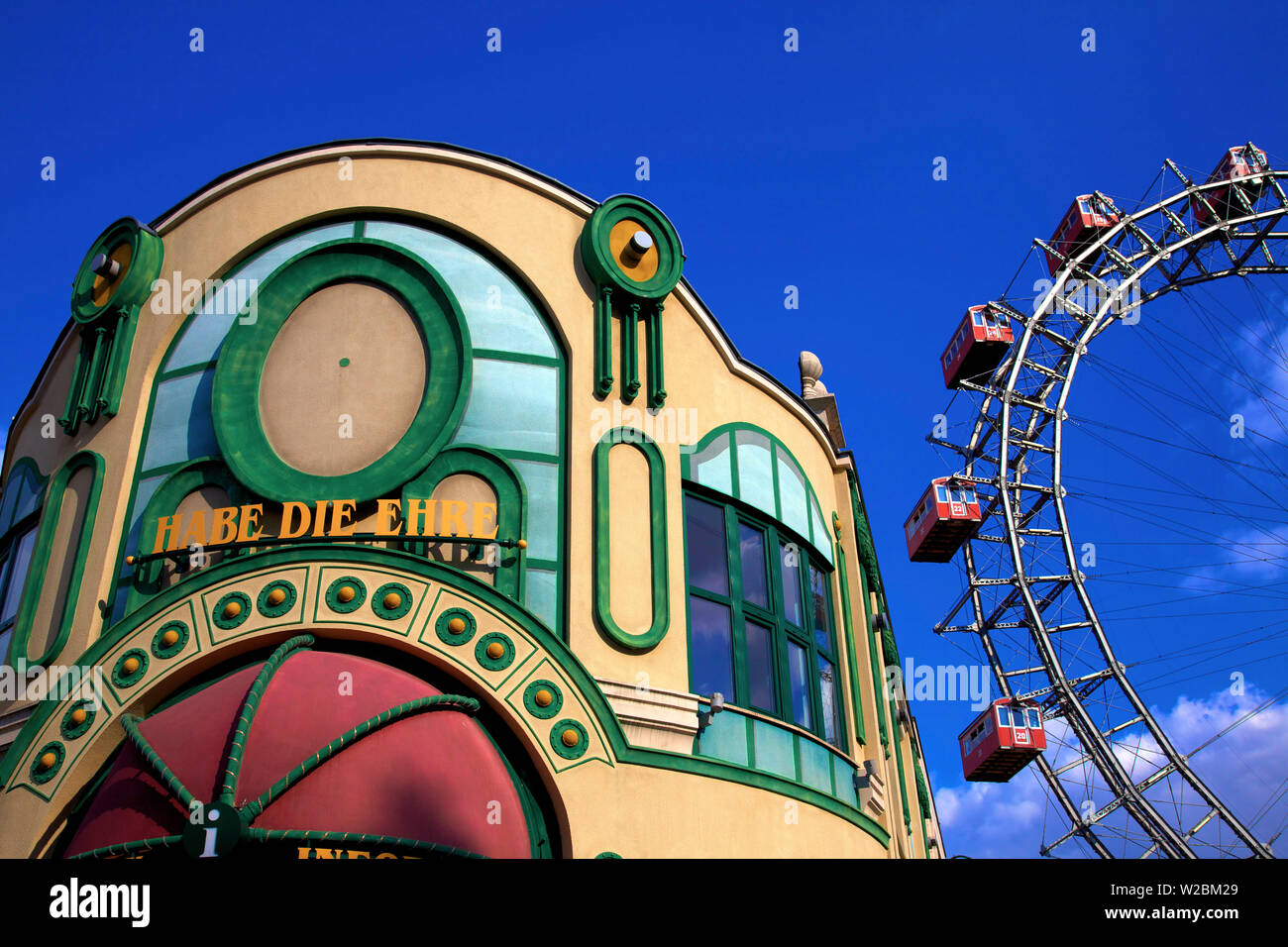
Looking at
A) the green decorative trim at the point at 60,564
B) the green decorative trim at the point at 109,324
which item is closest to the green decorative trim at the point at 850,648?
the green decorative trim at the point at 60,564

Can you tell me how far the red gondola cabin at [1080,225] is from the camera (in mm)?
39781

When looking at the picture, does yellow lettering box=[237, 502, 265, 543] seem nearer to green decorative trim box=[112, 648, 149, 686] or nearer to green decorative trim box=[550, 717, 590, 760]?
green decorative trim box=[112, 648, 149, 686]

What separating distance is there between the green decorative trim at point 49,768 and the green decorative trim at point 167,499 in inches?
82.9

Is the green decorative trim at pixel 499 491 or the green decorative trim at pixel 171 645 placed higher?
the green decorative trim at pixel 499 491

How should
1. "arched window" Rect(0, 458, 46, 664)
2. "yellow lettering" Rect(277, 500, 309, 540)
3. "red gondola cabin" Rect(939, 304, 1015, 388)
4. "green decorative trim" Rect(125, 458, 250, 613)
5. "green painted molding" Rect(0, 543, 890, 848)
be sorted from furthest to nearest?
"red gondola cabin" Rect(939, 304, 1015, 388), "arched window" Rect(0, 458, 46, 664), "green decorative trim" Rect(125, 458, 250, 613), "yellow lettering" Rect(277, 500, 309, 540), "green painted molding" Rect(0, 543, 890, 848)

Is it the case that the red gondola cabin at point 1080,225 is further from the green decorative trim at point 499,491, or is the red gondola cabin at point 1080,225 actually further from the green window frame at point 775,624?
the green decorative trim at point 499,491

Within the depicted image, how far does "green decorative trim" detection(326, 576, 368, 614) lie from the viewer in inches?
519

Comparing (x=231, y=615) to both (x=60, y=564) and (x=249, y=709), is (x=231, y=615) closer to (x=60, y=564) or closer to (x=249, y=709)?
(x=249, y=709)

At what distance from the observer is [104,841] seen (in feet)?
38.2

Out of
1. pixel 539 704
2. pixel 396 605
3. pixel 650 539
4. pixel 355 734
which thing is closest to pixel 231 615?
pixel 396 605

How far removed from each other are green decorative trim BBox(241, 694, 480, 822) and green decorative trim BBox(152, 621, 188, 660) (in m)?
2.62

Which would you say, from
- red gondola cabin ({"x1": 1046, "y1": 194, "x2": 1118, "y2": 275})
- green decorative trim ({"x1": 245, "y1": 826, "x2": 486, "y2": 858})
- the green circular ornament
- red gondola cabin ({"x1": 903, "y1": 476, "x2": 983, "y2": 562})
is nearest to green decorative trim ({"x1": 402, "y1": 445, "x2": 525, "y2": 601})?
green decorative trim ({"x1": 245, "y1": 826, "x2": 486, "y2": 858})
